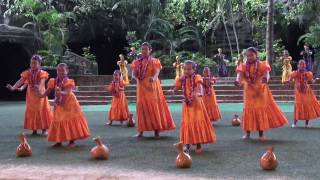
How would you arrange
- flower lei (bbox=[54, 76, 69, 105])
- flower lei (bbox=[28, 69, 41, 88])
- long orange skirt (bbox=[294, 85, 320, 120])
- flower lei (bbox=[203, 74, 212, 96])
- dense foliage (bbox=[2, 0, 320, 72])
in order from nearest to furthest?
flower lei (bbox=[54, 76, 69, 105]) → flower lei (bbox=[28, 69, 41, 88]) → long orange skirt (bbox=[294, 85, 320, 120]) → flower lei (bbox=[203, 74, 212, 96]) → dense foliage (bbox=[2, 0, 320, 72])

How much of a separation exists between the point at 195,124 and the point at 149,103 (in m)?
1.72

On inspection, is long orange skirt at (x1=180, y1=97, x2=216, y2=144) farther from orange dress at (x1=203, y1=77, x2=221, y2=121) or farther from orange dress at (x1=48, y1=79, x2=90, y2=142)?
orange dress at (x1=203, y1=77, x2=221, y2=121)

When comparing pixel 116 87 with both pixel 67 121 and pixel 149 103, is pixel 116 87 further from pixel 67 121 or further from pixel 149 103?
pixel 67 121

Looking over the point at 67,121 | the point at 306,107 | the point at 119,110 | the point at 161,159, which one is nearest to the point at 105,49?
the point at 119,110

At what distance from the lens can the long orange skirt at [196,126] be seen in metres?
7.00

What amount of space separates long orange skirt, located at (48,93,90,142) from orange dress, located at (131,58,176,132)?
118 cm

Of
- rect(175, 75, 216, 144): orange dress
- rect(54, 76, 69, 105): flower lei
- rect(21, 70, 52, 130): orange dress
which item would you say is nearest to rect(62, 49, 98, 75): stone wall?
rect(21, 70, 52, 130): orange dress

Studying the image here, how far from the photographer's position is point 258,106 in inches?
322

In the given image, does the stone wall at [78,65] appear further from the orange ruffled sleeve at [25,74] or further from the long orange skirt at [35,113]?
the orange ruffled sleeve at [25,74]

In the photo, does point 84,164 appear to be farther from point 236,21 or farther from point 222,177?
point 236,21

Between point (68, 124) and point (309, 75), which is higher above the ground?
point (309, 75)

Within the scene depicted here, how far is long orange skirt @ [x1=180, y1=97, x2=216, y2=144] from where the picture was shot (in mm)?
7004

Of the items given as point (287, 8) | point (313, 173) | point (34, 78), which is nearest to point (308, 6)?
point (287, 8)

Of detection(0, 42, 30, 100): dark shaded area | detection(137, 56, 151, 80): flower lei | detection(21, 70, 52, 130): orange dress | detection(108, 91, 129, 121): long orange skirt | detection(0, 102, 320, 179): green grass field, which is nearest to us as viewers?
detection(0, 102, 320, 179): green grass field
